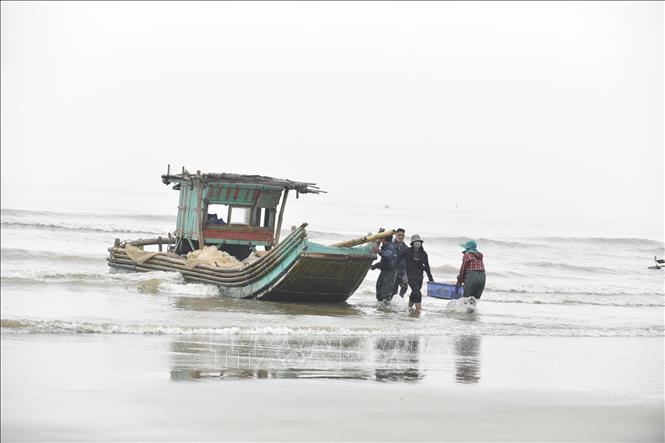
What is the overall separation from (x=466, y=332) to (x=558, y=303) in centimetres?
889

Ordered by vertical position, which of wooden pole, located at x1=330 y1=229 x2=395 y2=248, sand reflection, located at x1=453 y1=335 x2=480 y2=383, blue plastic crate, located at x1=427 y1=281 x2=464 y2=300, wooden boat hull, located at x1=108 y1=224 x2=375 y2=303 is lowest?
sand reflection, located at x1=453 y1=335 x2=480 y2=383

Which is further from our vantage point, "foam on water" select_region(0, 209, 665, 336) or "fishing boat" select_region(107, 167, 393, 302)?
"fishing boat" select_region(107, 167, 393, 302)

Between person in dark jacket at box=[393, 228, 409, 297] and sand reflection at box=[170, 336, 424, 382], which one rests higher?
person in dark jacket at box=[393, 228, 409, 297]

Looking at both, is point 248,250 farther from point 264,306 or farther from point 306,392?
point 306,392

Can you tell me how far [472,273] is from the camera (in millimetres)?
18266

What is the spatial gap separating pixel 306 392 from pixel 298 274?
8.56m

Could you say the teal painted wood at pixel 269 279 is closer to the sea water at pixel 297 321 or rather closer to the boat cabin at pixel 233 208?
the sea water at pixel 297 321

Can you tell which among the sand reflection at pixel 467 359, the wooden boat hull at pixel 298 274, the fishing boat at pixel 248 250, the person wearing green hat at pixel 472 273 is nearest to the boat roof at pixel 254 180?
the fishing boat at pixel 248 250

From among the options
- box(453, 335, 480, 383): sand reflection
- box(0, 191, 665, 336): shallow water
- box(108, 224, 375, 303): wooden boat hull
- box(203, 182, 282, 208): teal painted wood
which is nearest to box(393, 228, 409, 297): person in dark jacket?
box(0, 191, 665, 336): shallow water

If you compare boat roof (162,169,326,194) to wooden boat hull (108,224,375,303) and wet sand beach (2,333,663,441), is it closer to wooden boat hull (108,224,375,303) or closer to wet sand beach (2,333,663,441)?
wooden boat hull (108,224,375,303)

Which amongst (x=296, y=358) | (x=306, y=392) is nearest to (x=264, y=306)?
(x=296, y=358)

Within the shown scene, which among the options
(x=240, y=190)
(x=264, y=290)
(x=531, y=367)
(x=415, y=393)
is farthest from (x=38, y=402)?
(x=240, y=190)

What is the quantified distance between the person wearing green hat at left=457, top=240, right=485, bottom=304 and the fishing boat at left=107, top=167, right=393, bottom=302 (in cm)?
173

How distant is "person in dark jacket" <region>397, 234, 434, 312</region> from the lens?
1825 centimetres
